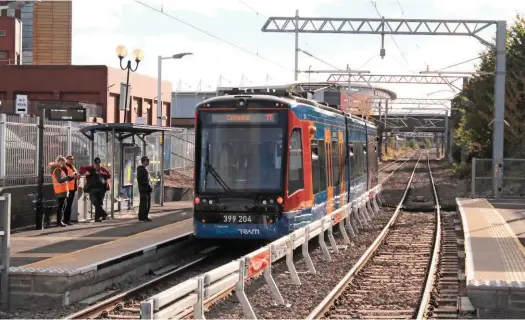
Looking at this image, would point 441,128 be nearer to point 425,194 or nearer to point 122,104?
point 425,194

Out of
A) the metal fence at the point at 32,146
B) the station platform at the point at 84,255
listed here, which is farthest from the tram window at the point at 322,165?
the metal fence at the point at 32,146

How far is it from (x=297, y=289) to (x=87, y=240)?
607 centimetres

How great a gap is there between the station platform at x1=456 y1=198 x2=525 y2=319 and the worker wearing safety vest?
899 centimetres

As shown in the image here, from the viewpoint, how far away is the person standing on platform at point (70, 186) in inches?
759

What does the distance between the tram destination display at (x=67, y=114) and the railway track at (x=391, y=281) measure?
7.57m

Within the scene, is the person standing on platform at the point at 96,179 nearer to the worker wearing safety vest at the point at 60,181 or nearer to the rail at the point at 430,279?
the worker wearing safety vest at the point at 60,181

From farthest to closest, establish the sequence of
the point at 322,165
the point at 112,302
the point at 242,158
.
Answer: the point at 322,165
the point at 242,158
the point at 112,302

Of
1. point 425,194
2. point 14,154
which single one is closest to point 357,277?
point 14,154

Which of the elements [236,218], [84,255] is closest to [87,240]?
[84,255]

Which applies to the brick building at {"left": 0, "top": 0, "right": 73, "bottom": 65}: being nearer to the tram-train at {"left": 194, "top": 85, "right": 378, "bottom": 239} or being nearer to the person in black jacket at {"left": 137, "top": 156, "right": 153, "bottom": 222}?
the person in black jacket at {"left": 137, "top": 156, "right": 153, "bottom": 222}

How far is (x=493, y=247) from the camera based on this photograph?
52.2ft

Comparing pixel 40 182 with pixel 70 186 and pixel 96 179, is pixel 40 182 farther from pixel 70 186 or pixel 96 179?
pixel 96 179

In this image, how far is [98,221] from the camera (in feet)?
69.8

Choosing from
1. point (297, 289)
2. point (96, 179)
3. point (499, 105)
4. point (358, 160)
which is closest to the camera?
point (297, 289)
